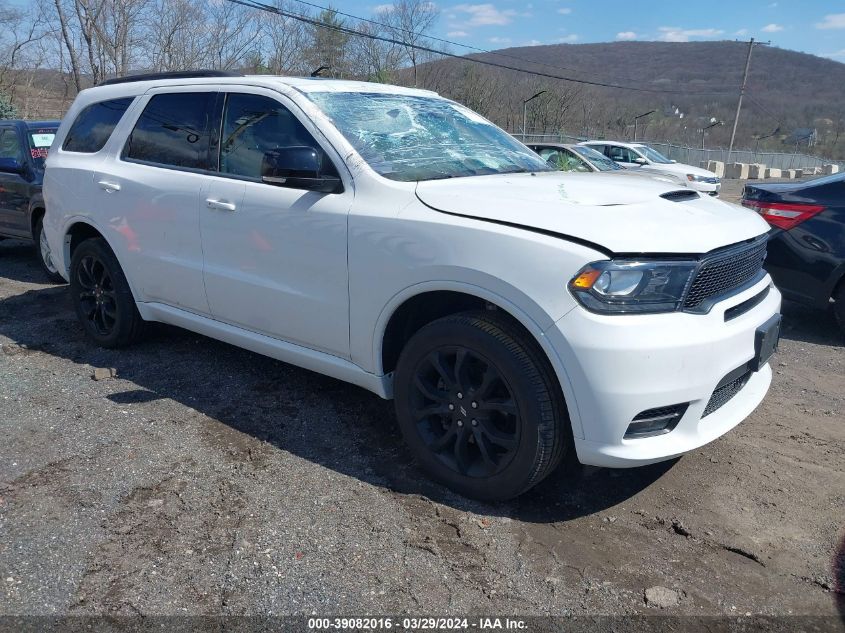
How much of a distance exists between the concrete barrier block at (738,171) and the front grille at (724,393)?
41432 millimetres

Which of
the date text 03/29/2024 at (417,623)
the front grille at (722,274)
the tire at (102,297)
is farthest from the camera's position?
the tire at (102,297)

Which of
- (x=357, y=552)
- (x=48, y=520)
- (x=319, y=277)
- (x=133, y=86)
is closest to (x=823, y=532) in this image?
(x=357, y=552)

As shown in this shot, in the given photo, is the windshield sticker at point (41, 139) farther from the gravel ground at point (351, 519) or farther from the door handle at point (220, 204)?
the door handle at point (220, 204)

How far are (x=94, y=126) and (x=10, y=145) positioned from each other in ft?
11.7

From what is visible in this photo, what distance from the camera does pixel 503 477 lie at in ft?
9.80

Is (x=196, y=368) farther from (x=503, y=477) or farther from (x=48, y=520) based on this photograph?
(x=503, y=477)

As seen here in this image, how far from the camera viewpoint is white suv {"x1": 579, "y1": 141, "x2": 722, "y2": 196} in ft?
57.7

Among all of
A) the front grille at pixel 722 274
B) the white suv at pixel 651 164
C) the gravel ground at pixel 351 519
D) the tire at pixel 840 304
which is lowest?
the white suv at pixel 651 164

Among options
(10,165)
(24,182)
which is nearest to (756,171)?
(24,182)

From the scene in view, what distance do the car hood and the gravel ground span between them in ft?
4.02

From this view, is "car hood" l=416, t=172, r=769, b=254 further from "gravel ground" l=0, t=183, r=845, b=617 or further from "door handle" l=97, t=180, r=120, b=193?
"door handle" l=97, t=180, r=120, b=193

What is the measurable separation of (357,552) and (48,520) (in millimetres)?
1397

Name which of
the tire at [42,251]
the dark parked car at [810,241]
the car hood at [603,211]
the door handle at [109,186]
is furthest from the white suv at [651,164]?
the car hood at [603,211]

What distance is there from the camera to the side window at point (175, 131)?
13.6ft
